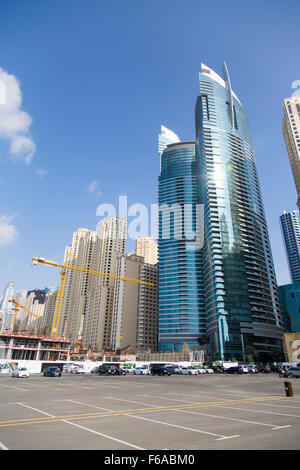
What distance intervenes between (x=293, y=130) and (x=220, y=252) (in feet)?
294

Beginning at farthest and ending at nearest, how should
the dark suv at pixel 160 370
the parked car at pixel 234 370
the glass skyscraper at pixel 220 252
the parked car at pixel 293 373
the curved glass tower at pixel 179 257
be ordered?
the curved glass tower at pixel 179 257 → the glass skyscraper at pixel 220 252 → the parked car at pixel 234 370 → the dark suv at pixel 160 370 → the parked car at pixel 293 373

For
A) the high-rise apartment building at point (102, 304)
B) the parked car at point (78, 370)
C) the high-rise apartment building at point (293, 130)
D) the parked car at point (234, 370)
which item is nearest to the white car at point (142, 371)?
the parked car at point (78, 370)

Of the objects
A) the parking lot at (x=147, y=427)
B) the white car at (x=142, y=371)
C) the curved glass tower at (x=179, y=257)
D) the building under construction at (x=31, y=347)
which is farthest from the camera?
the curved glass tower at (x=179, y=257)

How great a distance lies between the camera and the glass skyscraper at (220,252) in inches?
5421

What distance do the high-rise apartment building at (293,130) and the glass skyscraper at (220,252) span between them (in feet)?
75.7

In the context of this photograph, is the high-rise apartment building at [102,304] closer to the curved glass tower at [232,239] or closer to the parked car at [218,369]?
the curved glass tower at [232,239]

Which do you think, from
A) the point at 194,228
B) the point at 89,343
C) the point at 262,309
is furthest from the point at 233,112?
the point at 89,343

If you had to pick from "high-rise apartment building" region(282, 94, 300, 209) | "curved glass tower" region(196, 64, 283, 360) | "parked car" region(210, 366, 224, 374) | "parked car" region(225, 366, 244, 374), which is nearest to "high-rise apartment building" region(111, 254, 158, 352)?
"curved glass tower" region(196, 64, 283, 360)

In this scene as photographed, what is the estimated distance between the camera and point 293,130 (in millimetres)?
171875

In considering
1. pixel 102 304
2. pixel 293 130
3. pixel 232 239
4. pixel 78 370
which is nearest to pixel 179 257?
pixel 232 239

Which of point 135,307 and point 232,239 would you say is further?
point 135,307

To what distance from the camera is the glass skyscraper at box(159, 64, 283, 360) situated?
13770 cm

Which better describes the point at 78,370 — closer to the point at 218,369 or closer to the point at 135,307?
the point at 218,369
